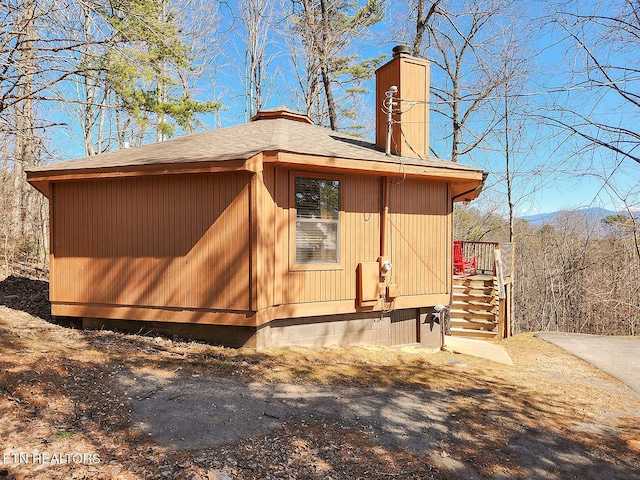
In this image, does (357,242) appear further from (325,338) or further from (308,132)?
(308,132)

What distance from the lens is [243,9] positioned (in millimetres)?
18859

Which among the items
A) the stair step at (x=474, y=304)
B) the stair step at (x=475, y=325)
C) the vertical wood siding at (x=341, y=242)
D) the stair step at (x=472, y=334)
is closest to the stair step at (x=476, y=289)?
the stair step at (x=474, y=304)

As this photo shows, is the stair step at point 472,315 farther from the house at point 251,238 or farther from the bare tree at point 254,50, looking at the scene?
the bare tree at point 254,50

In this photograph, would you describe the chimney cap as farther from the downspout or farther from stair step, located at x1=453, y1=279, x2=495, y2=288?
stair step, located at x1=453, y1=279, x2=495, y2=288

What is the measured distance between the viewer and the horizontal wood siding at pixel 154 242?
5648mm

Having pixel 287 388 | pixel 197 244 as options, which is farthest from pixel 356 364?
pixel 197 244

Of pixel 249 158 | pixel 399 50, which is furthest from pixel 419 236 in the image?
pixel 399 50

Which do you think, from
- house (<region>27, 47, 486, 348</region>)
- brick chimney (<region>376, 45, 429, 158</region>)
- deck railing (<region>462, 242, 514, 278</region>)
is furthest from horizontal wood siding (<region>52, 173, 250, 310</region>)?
deck railing (<region>462, 242, 514, 278</region>)

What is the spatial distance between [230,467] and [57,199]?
5975mm

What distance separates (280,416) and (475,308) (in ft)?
28.8

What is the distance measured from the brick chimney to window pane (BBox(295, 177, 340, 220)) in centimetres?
204

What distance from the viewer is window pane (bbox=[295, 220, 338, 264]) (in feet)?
20.4

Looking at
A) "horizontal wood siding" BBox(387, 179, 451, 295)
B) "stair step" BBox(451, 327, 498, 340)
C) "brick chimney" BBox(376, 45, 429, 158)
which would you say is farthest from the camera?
"stair step" BBox(451, 327, 498, 340)

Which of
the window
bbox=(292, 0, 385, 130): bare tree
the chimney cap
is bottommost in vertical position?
the window
